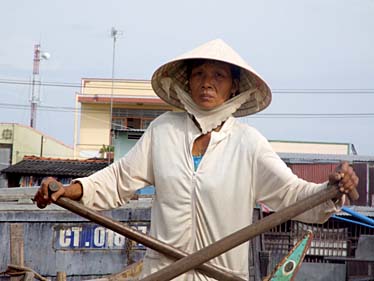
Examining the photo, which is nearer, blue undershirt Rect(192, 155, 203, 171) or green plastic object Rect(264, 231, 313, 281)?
blue undershirt Rect(192, 155, 203, 171)

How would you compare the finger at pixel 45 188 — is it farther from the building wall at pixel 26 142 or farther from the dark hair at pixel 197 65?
the building wall at pixel 26 142

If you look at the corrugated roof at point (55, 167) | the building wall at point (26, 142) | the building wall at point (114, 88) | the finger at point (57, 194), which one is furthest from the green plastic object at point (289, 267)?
the building wall at point (114, 88)

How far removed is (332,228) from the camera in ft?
38.1

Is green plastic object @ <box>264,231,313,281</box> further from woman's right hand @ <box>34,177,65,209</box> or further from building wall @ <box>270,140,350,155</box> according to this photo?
building wall @ <box>270,140,350,155</box>

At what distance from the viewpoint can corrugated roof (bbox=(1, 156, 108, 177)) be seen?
16359 millimetres

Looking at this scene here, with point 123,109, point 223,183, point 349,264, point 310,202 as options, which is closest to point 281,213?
point 310,202

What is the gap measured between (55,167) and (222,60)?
15.1 metres

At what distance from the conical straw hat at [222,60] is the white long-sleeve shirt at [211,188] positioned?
0.67ft

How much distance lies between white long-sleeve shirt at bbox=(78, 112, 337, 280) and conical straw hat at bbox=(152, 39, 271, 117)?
0.20 metres

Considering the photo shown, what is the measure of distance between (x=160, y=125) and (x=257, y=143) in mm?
407

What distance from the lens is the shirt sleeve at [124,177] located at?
8.21 ft

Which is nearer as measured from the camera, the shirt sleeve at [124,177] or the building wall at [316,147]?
the shirt sleeve at [124,177]

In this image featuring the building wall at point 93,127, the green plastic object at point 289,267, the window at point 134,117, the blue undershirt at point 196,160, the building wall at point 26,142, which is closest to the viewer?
the blue undershirt at point 196,160

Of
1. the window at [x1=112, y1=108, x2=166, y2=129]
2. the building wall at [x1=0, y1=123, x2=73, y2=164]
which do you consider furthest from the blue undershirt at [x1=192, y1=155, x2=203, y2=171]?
the window at [x1=112, y1=108, x2=166, y2=129]
